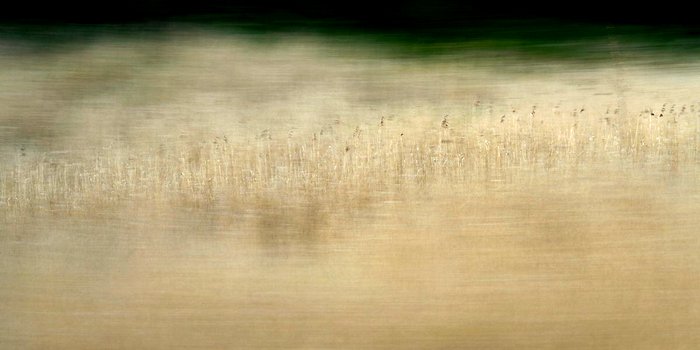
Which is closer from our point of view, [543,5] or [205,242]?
[205,242]

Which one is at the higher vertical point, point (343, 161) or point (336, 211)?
point (343, 161)

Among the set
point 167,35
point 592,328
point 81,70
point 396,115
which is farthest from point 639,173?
point 81,70

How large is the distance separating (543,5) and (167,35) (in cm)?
103

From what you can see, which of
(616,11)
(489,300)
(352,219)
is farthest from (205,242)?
(616,11)

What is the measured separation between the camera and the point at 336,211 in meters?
1.90

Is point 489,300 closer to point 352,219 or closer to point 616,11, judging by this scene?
point 352,219

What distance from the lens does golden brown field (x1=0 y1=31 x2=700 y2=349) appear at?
6.15ft

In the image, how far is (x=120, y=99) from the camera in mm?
1958

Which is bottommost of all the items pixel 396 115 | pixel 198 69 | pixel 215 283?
pixel 215 283

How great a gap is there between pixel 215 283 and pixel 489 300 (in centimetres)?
70

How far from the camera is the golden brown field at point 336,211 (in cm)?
188

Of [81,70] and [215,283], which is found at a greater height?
[81,70]

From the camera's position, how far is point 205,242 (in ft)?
6.22

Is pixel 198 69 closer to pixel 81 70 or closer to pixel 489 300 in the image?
pixel 81 70
